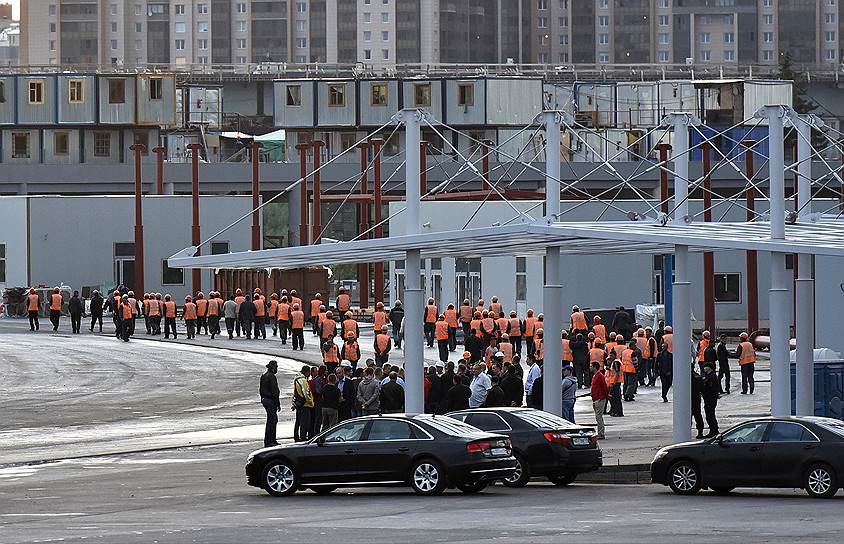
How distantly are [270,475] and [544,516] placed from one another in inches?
193

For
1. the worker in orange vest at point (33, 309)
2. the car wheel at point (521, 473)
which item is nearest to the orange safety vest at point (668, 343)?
the car wheel at point (521, 473)

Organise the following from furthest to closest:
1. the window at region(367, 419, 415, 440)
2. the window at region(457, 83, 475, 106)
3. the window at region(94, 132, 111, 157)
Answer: the window at region(457, 83, 475, 106) < the window at region(94, 132, 111, 157) < the window at region(367, 419, 415, 440)

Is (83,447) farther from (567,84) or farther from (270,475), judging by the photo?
(567,84)

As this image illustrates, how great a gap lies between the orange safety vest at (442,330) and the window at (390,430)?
78.1 feet

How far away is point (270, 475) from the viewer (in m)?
22.6

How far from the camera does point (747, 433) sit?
21.8 meters

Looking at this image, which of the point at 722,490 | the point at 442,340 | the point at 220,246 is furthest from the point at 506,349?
the point at 220,246

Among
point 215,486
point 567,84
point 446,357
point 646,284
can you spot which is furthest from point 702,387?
point 567,84

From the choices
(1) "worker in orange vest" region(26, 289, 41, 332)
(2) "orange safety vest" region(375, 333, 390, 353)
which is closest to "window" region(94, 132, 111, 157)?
(1) "worker in orange vest" region(26, 289, 41, 332)

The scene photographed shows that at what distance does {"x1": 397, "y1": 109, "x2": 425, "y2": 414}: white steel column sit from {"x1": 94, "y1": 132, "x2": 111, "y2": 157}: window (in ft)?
231

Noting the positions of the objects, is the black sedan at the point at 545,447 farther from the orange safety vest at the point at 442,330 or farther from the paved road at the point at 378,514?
the orange safety vest at the point at 442,330

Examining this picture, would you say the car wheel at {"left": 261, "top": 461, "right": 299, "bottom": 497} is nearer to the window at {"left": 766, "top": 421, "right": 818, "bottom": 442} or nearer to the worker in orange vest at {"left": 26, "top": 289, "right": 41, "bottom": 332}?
the window at {"left": 766, "top": 421, "right": 818, "bottom": 442}

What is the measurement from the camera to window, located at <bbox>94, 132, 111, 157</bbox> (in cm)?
9581

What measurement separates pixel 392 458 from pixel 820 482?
5452 mm
